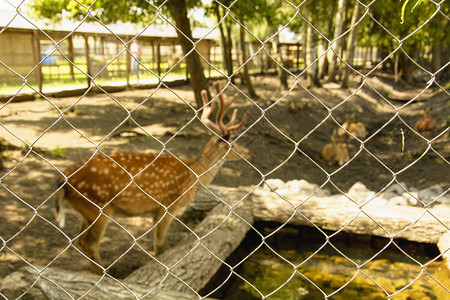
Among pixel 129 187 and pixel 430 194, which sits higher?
pixel 129 187

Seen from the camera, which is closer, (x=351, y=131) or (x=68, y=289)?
(x=68, y=289)

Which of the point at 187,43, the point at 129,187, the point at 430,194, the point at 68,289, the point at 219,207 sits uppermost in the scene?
the point at 187,43

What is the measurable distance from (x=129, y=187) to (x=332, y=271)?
198cm

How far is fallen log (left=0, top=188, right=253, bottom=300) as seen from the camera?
2344 millimetres

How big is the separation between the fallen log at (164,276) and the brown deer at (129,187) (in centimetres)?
38

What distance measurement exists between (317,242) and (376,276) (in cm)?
83

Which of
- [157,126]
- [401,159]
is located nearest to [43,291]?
[401,159]

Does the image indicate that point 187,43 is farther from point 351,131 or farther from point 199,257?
point 199,257

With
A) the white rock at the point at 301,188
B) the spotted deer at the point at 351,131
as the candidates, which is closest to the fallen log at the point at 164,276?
the white rock at the point at 301,188

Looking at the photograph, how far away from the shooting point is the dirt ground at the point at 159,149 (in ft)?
5.73

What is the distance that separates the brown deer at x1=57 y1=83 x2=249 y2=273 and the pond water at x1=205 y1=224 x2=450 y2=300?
0.86 metres

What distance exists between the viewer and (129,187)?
380 centimetres

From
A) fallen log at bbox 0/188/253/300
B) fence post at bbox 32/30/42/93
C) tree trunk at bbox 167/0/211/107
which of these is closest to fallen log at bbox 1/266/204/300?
fallen log at bbox 0/188/253/300

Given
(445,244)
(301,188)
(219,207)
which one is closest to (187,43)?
(301,188)
